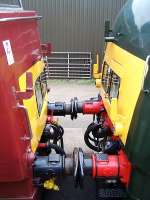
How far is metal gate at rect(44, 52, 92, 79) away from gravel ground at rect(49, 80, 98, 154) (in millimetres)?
381

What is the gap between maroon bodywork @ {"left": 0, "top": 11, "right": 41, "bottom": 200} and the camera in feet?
7.27

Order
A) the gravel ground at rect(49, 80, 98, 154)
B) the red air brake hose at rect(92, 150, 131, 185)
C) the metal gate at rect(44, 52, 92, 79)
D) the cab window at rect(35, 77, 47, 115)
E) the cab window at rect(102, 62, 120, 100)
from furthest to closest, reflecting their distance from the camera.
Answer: the metal gate at rect(44, 52, 92, 79) < the gravel ground at rect(49, 80, 98, 154) < the cab window at rect(35, 77, 47, 115) < the cab window at rect(102, 62, 120, 100) < the red air brake hose at rect(92, 150, 131, 185)

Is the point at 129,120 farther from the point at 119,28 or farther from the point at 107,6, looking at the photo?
the point at 107,6

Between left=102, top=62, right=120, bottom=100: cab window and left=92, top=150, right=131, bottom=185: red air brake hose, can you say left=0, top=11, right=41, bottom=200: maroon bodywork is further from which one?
left=102, top=62, right=120, bottom=100: cab window

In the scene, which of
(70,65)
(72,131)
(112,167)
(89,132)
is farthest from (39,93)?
(70,65)

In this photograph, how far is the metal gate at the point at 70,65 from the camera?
39.9 ft

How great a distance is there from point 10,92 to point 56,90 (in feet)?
26.3

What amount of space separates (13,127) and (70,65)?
10.0m

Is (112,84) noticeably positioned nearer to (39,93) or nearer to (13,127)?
(39,93)

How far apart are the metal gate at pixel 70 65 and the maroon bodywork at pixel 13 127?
9.25m

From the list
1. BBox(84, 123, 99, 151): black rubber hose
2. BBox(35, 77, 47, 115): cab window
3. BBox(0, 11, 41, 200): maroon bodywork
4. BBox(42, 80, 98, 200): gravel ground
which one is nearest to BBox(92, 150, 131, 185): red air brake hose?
BBox(0, 11, 41, 200): maroon bodywork

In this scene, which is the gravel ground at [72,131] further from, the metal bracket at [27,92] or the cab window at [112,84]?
the metal bracket at [27,92]

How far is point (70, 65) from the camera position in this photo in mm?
12242

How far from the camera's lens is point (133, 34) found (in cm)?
288
